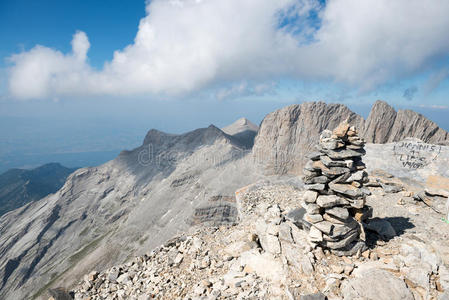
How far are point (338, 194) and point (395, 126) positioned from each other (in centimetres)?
3500

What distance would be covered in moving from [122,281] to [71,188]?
11842cm

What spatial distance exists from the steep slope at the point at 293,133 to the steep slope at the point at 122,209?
23.0 ft

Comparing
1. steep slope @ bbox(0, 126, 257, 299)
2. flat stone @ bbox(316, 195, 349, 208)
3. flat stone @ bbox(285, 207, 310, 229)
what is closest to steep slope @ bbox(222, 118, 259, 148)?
steep slope @ bbox(0, 126, 257, 299)

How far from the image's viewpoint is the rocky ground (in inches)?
343

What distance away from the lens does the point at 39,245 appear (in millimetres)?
90438

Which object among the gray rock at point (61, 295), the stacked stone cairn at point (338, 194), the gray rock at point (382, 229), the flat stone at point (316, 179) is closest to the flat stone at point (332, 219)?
the stacked stone cairn at point (338, 194)

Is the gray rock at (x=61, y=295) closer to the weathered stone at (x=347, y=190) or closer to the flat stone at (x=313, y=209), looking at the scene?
the flat stone at (x=313, y=209)

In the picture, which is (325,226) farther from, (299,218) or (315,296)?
(315,296)

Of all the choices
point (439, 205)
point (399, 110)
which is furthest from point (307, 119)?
point (439, 205)

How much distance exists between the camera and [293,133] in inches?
2517

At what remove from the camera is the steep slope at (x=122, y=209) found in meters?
61.4

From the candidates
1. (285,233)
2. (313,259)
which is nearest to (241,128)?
(285,233)

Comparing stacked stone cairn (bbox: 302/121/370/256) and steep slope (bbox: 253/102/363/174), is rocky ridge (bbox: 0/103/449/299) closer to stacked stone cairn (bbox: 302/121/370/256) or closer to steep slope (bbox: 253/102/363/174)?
steep slope (bbox: 253/102/363/174)

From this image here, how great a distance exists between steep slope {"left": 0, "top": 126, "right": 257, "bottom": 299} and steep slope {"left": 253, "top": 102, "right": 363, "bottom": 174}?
701 cm
